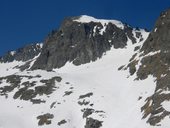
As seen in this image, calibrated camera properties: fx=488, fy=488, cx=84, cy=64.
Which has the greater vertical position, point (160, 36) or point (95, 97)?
point (160, 36)

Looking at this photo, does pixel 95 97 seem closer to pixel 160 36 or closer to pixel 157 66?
pixel 157 66

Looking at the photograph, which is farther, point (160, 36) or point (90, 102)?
point (160, 36)

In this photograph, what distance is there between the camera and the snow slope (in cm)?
10738

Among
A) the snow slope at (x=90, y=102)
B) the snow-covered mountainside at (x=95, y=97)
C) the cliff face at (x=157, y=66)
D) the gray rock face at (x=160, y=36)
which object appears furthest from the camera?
the gray rock face at (x=160, y=36)

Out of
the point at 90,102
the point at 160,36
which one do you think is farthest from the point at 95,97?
the point at 160,36

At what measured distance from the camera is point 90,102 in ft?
391

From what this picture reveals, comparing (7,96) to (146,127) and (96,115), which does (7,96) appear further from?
(146,127)

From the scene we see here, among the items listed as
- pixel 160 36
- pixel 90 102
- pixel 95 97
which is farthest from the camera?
pixel 160 36

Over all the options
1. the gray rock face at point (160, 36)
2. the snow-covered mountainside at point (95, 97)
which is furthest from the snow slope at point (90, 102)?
the gray rock face at point (160, 36)

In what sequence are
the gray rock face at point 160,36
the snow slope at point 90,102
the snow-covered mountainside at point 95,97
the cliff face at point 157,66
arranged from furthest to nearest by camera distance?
the gray rock face at point 160,36, the snow slope at point 90,102, the snow-covered mountainside at point 95,97, the cliff face at point 157,66

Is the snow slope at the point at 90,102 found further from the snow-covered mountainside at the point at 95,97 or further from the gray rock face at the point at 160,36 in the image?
the gray rock face at the point at 160,36

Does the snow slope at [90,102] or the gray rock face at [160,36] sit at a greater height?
the gray rock face at [160,36]

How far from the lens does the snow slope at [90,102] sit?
352ft

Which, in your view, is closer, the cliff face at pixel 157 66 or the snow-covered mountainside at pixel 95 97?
the cliff face at pixel 157 66
